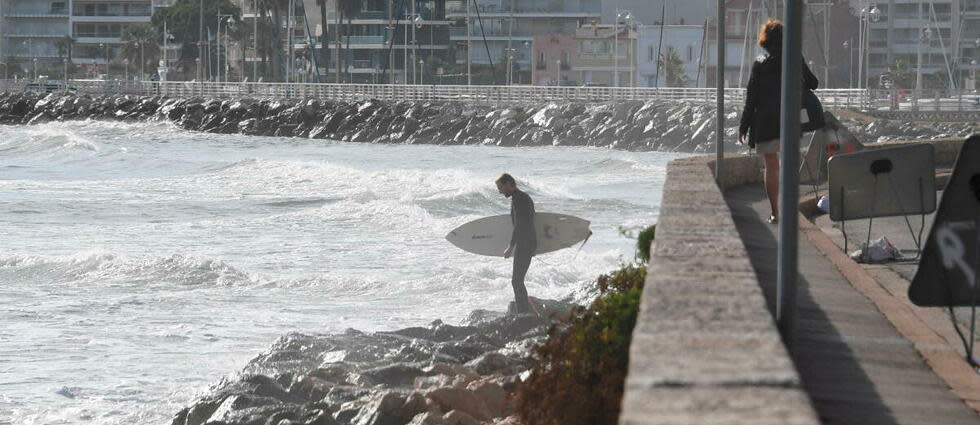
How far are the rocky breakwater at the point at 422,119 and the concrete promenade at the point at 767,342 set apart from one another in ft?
165

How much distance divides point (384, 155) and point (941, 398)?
59294 mm

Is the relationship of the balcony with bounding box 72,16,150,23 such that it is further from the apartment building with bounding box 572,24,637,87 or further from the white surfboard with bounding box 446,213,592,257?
the white surfboard with bounding box 446,213,592,257

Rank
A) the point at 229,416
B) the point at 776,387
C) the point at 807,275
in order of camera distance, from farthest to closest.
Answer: the point at 229,416 < the point at 807,275 < the point at 776,387

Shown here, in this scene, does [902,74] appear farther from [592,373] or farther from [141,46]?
[592,373]

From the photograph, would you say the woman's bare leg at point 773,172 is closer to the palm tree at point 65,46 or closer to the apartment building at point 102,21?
the palm tree at point 65,46

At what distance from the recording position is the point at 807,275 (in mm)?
8602

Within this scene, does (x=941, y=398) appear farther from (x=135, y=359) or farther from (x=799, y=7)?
(x=135, y=359)

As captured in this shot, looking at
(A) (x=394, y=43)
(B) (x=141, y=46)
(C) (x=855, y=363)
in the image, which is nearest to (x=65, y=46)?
(B) (x=141, y=46)

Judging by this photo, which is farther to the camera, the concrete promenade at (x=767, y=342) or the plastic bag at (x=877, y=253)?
the plastic bag at (x=877, y=253)

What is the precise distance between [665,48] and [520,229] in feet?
290

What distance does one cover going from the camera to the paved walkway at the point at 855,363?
17.5 ft

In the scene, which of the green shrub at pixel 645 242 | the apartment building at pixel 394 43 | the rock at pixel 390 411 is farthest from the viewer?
the apartment building at pixel 394 43

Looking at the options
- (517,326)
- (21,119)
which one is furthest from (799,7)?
(21,119)

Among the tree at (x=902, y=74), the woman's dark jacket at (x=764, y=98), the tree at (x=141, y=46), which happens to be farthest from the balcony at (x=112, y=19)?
the woman's dark jacket at (x=764, y=98)
